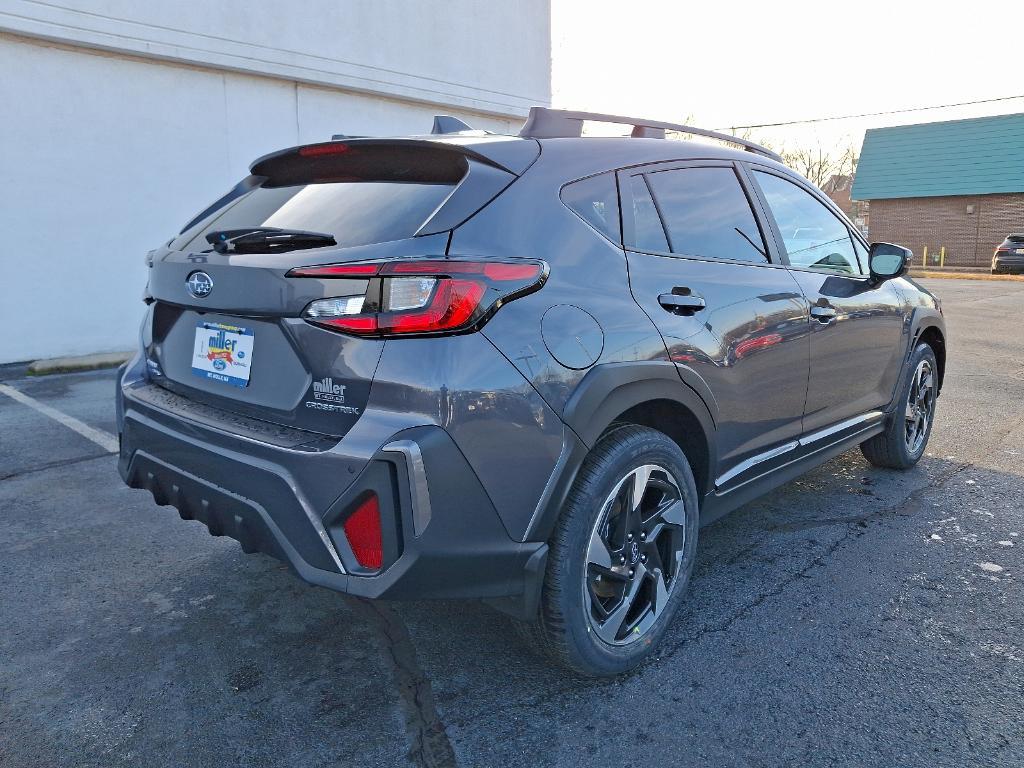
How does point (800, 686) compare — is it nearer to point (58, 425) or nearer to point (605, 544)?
point (605, 544)

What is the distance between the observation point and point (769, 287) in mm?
3215

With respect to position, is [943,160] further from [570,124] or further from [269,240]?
[269,240]

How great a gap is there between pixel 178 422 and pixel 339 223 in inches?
32.3

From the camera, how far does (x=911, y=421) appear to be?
186 inches

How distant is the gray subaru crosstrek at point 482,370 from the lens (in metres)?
2.10

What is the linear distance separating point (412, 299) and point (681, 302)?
42.0 inches

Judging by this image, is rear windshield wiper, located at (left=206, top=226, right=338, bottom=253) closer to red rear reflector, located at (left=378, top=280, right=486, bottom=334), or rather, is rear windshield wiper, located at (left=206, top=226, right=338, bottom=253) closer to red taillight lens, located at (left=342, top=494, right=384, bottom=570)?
red rear reflector, located at (left=378, top=280, right=486, bottom=334)

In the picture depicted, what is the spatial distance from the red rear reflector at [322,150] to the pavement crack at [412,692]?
1.68 m

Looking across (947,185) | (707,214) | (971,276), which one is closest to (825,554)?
(707,214)

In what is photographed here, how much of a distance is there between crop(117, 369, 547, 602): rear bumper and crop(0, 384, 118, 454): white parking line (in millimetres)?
3356

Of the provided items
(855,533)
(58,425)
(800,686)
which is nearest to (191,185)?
(58,425)

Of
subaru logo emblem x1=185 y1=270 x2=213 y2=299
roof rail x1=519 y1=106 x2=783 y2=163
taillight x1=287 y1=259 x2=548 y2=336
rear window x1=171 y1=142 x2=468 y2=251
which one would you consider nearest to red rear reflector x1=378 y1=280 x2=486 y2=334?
taillight x1=287 y1=259 x2=548 y2=336

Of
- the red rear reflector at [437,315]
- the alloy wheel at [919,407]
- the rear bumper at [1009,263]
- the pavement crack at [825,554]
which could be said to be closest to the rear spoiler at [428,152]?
the red rear reflector at [437,315]

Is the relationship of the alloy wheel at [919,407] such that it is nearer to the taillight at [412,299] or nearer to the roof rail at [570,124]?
the roof rail at [570,124]
